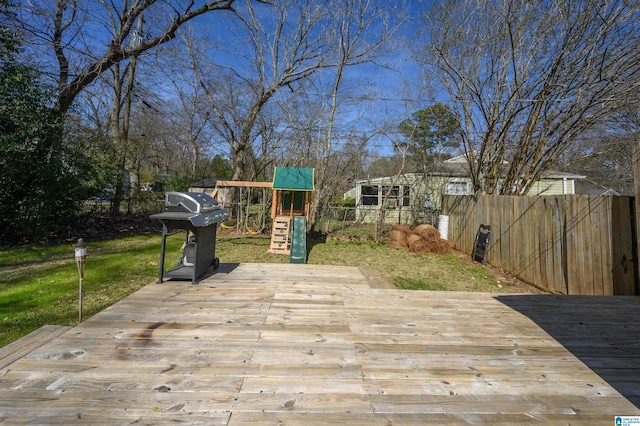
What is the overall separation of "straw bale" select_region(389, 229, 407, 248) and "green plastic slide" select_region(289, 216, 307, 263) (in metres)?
3.38

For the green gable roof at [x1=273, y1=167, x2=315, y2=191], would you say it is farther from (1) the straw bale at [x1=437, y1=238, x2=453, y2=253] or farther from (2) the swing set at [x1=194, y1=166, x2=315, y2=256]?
(1) the straw bale at [x1=437, y1=238, x2=453, y2=253]

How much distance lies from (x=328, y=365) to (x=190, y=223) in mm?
2407

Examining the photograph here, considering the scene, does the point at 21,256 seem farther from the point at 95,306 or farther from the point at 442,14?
the point at 442,14

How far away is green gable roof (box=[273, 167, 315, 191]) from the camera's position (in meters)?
8.23

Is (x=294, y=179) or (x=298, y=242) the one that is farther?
(x=294, y=179)

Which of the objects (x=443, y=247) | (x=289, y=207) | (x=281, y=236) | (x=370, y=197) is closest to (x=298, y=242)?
(x=281, y=236)

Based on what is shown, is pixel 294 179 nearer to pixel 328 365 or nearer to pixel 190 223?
pixel 190 223

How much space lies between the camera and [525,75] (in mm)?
6809

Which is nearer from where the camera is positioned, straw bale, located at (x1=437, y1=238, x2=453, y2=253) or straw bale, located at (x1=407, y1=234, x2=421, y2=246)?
straw bale, located at (x1=437, y1=238, x2=453, y2=253)

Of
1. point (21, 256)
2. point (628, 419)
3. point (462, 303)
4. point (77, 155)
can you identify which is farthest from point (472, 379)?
point (77, 155)

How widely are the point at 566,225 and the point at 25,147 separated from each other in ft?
39.7

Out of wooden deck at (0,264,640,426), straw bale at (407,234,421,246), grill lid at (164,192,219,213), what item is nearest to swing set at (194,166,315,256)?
straw bale at (407,234,421,246)

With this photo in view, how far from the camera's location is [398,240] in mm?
9289

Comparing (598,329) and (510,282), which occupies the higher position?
(598,329)
